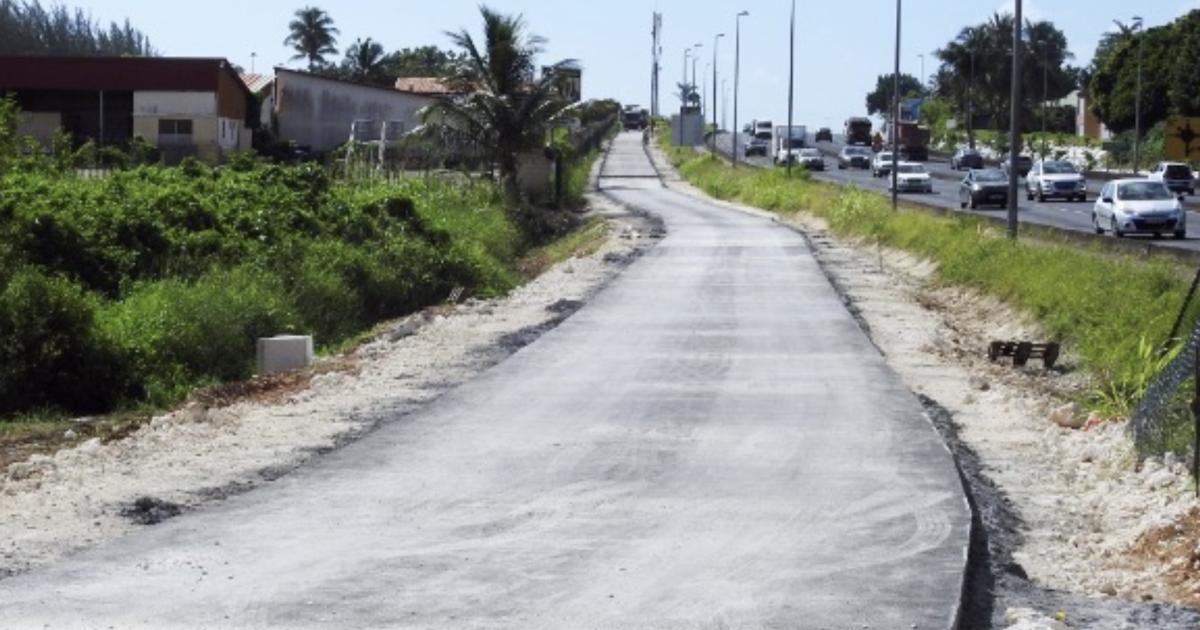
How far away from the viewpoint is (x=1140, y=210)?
49.4 meters

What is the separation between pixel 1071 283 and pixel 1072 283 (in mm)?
47

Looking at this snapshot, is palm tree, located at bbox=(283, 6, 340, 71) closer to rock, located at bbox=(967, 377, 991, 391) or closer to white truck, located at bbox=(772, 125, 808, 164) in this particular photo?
white truck, located at bbox=(772, 125, 808, 164)

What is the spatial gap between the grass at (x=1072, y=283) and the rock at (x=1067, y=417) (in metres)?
0.25

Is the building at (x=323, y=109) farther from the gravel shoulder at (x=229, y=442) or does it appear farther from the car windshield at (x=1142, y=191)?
the gravel shoulder at (x=229, y=442)

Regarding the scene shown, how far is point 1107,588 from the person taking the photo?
11219mm

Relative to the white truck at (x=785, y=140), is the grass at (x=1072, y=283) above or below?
below

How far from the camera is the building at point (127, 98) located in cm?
7269

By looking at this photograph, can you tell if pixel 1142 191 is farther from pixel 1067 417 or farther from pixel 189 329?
pixel 1067 417

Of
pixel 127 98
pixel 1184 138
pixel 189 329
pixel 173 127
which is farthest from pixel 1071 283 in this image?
pixel 127 98

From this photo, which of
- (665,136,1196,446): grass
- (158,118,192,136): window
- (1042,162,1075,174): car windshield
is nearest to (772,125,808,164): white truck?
(1042,162,1075,174): car windshield

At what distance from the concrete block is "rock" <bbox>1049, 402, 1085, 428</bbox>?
401 inches

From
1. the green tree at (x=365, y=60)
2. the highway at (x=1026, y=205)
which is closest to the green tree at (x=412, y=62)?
the green tree at (x=365, y=60)

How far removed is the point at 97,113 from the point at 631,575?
68.1 m

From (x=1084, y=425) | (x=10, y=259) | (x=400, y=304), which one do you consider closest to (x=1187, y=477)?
(x=1084, y=425)
